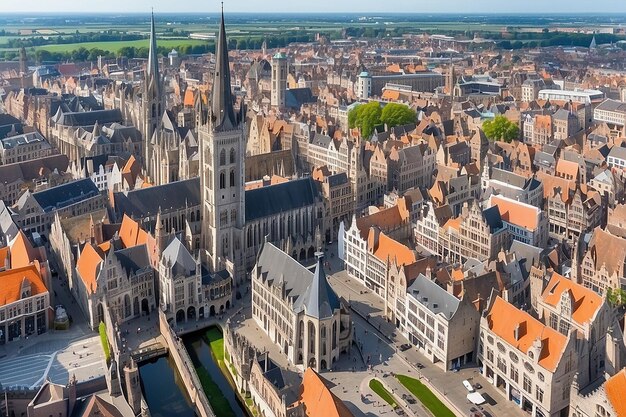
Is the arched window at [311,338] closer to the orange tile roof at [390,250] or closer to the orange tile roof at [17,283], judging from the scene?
the orange tile roof at [390,250]

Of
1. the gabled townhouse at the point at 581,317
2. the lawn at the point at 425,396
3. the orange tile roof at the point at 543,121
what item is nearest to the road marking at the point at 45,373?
the lawn at the point at 425,396

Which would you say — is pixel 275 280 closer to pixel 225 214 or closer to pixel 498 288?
pixel 225 214

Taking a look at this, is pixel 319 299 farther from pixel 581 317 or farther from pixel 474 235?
pixel 474 235

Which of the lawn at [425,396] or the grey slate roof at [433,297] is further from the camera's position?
the grey slate roof at [433,297]

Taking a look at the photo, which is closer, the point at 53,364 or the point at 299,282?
the point at 53,364

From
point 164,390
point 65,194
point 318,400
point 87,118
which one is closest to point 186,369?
point 164,390

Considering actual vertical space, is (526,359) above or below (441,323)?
below

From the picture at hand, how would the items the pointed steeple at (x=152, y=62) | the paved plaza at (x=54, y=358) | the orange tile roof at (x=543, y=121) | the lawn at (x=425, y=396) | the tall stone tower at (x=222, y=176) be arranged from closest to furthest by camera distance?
the lawn at (x=425, y=396) < the paved plaza at (x=54, y=358) < the tall stone tower at (x=222, y=176) < the pointed steeple at (x=152, y=62) < the orange tile roof at (x=543, y=121)
